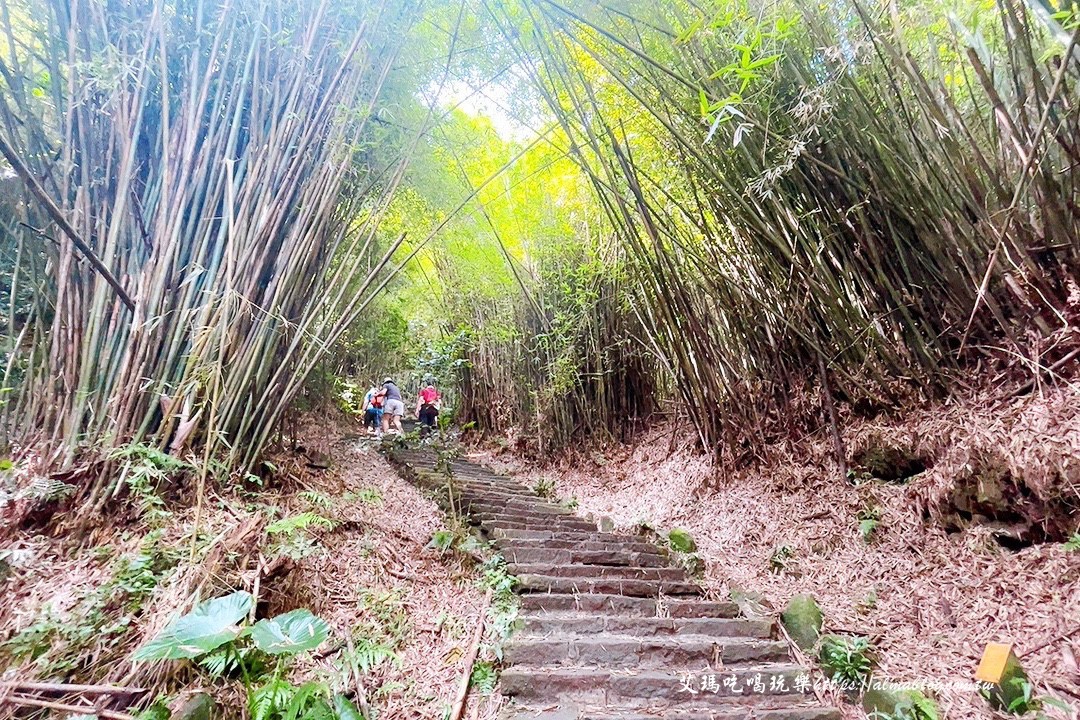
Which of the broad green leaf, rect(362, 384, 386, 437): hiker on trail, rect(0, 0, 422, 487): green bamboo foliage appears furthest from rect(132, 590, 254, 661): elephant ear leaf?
rect(362, 384, 386, 437): hiker on trail

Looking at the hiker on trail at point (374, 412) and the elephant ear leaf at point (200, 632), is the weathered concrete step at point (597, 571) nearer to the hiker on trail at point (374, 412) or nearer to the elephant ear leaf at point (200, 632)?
the elephant ear leaf at point (200, 632)

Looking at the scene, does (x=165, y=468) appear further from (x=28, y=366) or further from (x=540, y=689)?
(x=540, y=689)

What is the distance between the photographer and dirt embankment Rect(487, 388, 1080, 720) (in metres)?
1.58

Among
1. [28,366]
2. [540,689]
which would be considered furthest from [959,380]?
[28,366]

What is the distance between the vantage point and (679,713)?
5.13ft

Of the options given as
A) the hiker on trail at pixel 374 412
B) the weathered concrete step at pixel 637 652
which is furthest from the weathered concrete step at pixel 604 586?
the hiker on trail at pixel 374 412

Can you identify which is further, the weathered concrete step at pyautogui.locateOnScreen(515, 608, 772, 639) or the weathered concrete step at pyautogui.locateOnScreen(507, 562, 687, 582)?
the weathered concrete step at pyautogui.locateOnScreen(507, 562, 687, 582)

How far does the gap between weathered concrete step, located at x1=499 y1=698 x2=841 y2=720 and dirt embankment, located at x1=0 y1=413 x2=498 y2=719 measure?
159 mm

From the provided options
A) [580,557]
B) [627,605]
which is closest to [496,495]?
[580,557]

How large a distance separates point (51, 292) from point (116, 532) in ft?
3.62

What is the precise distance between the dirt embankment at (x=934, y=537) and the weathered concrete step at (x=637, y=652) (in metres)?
0.34

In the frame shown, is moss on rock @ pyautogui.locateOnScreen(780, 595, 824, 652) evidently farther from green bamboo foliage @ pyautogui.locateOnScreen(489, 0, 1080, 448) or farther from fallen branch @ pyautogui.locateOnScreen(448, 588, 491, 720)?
fallen branch @ pyautogui.locateOnScreen(448, 588, 491, 720)

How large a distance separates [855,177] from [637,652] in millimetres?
2147

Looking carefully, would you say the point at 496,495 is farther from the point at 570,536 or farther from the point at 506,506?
the point at 570,536
